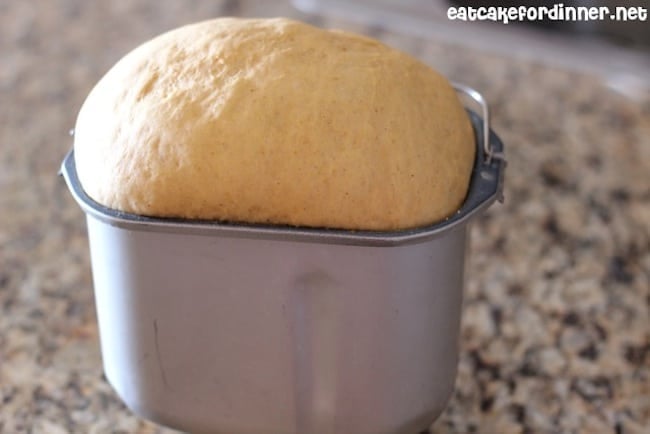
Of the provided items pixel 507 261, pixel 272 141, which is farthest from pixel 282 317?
pixel 507 261

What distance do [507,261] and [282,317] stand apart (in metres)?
0.36

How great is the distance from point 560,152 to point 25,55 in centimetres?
72

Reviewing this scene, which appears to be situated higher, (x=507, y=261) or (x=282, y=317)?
(x=282, y=317)

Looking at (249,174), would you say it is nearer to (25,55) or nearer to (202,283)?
(202,283)

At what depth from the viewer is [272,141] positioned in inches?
17.3

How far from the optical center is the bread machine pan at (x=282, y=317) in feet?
1.44

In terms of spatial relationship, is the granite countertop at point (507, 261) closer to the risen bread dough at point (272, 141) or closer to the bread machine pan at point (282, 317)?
the bread machine pan at point (282, 317)

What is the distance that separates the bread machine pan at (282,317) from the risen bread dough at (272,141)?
12mm

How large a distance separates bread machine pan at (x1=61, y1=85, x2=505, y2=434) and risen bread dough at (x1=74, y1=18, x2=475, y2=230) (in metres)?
0.01

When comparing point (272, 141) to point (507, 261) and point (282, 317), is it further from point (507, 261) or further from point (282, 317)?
point (507, 261)

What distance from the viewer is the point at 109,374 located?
530 mm

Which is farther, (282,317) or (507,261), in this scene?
(507,261)

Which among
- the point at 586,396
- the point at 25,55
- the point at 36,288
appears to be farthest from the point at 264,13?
the point at 586,396

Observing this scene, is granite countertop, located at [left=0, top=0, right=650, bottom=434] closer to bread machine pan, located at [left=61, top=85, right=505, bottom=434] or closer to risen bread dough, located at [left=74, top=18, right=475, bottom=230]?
bread machine pan, located at [left=61, top=85, right=505, bottom=434]
